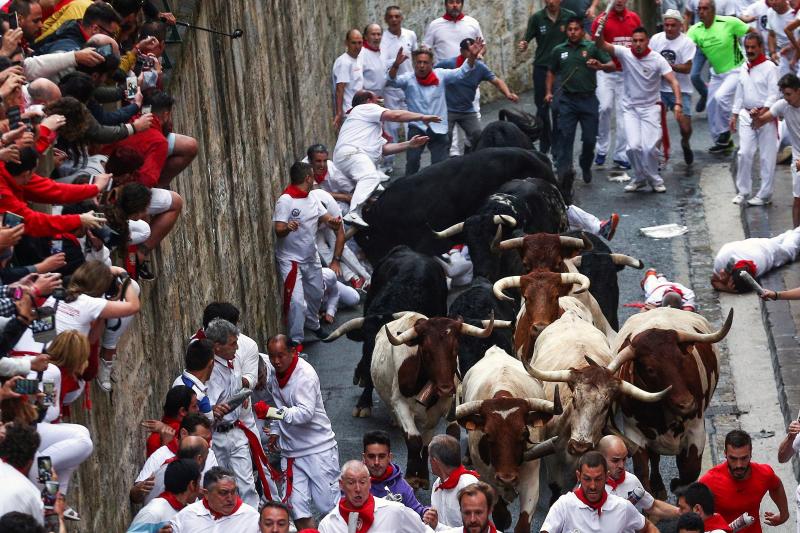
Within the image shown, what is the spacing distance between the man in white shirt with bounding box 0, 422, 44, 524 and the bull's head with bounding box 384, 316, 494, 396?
5222mm

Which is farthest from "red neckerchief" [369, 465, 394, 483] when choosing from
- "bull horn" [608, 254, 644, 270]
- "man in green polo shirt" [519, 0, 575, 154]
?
"man in green polo shirt" [519, 0, 575, 154]

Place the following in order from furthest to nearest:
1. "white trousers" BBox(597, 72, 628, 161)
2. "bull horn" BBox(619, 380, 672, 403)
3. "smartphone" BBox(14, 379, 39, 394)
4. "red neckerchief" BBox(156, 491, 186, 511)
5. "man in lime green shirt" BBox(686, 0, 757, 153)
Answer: "man in lime green shirt" BBox(686, 0, 757, 153) → "white trousers" BBox(597, 72, 628, 161) → "bull horn" BBox(619, 380, 672, 403) → "red neckerchief" BBox(156, 491, 186, 511) → "smartphone" BBox(14, 379, 39, 394)

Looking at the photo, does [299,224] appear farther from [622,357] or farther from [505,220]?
[622,357]

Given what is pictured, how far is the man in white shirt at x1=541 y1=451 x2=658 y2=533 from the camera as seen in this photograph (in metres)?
9.84

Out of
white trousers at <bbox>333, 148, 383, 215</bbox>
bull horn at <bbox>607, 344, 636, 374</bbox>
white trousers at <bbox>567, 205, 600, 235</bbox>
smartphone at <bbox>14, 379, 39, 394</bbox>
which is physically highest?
smartphone at <bbox>14, 379, 39, 394</bbox>

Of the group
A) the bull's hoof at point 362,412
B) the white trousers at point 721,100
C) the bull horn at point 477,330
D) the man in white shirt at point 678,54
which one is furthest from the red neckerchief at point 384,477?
the white trousers at point 721,100

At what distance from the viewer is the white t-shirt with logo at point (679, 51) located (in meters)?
21.2

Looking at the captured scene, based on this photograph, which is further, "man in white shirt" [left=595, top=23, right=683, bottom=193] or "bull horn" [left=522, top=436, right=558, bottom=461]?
"man in white shirt" [left=595, top=23, right=683, bottom=193]

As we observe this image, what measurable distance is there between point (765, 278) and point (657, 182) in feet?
11.4

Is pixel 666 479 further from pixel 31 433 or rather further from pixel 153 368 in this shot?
pixel 31 433

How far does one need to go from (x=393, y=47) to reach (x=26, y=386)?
13229 mm

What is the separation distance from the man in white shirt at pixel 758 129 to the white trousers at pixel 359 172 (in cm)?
440

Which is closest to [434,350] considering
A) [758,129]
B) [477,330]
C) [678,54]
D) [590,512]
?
[477,330]

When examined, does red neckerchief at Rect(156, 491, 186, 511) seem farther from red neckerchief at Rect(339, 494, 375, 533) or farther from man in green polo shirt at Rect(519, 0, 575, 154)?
man in green polo shirt at Rect(519, 0, 575, 154)
